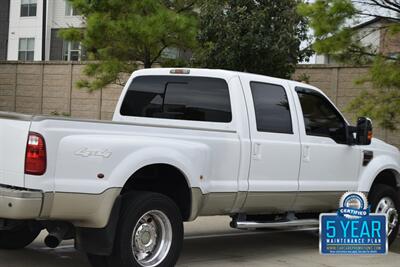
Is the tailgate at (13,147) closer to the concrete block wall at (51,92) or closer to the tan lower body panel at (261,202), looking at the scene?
the tan lower body panel at (261,202)

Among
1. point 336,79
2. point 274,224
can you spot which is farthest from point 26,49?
point 274,224

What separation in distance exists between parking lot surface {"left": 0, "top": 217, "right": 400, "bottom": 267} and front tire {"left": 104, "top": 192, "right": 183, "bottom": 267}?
3.15ft

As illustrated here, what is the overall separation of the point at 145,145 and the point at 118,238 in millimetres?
862

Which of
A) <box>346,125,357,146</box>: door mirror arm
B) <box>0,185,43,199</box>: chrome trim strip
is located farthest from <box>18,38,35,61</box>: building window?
<box>0,185,43,199</box>: chrome trim strip

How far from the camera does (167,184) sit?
252 inches

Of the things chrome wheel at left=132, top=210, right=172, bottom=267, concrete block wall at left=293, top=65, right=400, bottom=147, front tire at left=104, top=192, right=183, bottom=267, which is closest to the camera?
front tire at left=104, top=192, right=183, bottom=267

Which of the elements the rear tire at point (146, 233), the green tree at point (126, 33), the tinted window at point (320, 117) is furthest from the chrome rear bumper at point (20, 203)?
the green tree at point (126, 33)

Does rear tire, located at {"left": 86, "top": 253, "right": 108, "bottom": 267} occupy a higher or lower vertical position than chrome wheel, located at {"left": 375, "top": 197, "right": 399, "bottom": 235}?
lower

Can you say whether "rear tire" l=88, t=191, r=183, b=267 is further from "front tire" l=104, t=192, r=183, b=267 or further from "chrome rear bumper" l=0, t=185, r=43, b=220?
"chrome rear bumper" l=0, t=185, r=43, b=220

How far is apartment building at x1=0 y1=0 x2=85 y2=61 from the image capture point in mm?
39250

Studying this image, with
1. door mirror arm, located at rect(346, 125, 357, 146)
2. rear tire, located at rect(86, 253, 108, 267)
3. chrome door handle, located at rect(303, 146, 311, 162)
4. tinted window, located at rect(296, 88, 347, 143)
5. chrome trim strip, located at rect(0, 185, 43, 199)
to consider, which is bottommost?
rear tire, located at rect(86, 253, 108, 267)

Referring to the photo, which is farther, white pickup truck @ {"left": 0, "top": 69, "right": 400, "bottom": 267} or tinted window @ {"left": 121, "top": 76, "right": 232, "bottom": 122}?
tinted window @ {"left": 121, "top": 76, "right": 232, "bottom": 122}

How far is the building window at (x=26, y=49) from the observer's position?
40312 millimetres

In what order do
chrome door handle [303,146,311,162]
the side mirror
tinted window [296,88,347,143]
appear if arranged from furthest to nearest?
the side mirror < tinted window [296,88,347,143] < chrome door handle [303,146,311,162]
